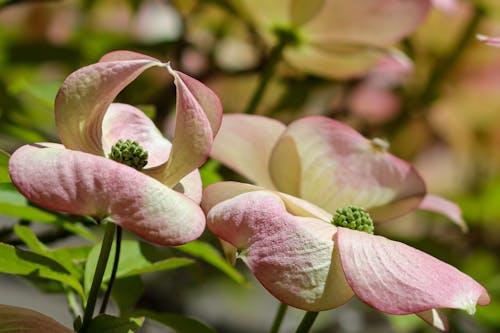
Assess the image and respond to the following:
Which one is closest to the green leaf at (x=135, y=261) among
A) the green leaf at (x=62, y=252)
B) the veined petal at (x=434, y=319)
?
the green leaf at (x=62, y=252)

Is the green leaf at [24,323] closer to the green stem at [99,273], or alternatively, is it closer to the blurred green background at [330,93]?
the green stem at [99,273]

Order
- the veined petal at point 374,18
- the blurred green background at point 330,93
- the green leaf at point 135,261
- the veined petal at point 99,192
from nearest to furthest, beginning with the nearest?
the veined petal at point 99,192
the green leaf at point 135,261
the veined petal at point 374,18
the blurred green background at point 330,93

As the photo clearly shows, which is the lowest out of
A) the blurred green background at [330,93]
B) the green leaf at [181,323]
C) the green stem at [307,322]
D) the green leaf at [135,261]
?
the blurred green background at [330,93]

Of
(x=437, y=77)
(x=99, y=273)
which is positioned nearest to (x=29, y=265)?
(x=99, y=273)

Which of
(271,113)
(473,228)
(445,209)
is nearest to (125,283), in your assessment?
(445,209)

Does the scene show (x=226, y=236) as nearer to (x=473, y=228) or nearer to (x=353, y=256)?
(x=353, y=256)

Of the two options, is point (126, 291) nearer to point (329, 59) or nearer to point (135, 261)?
A: point (135, 261)

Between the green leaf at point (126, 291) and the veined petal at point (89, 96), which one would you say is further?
the green leaf at point (126, 291)

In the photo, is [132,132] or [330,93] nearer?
[132,132]
